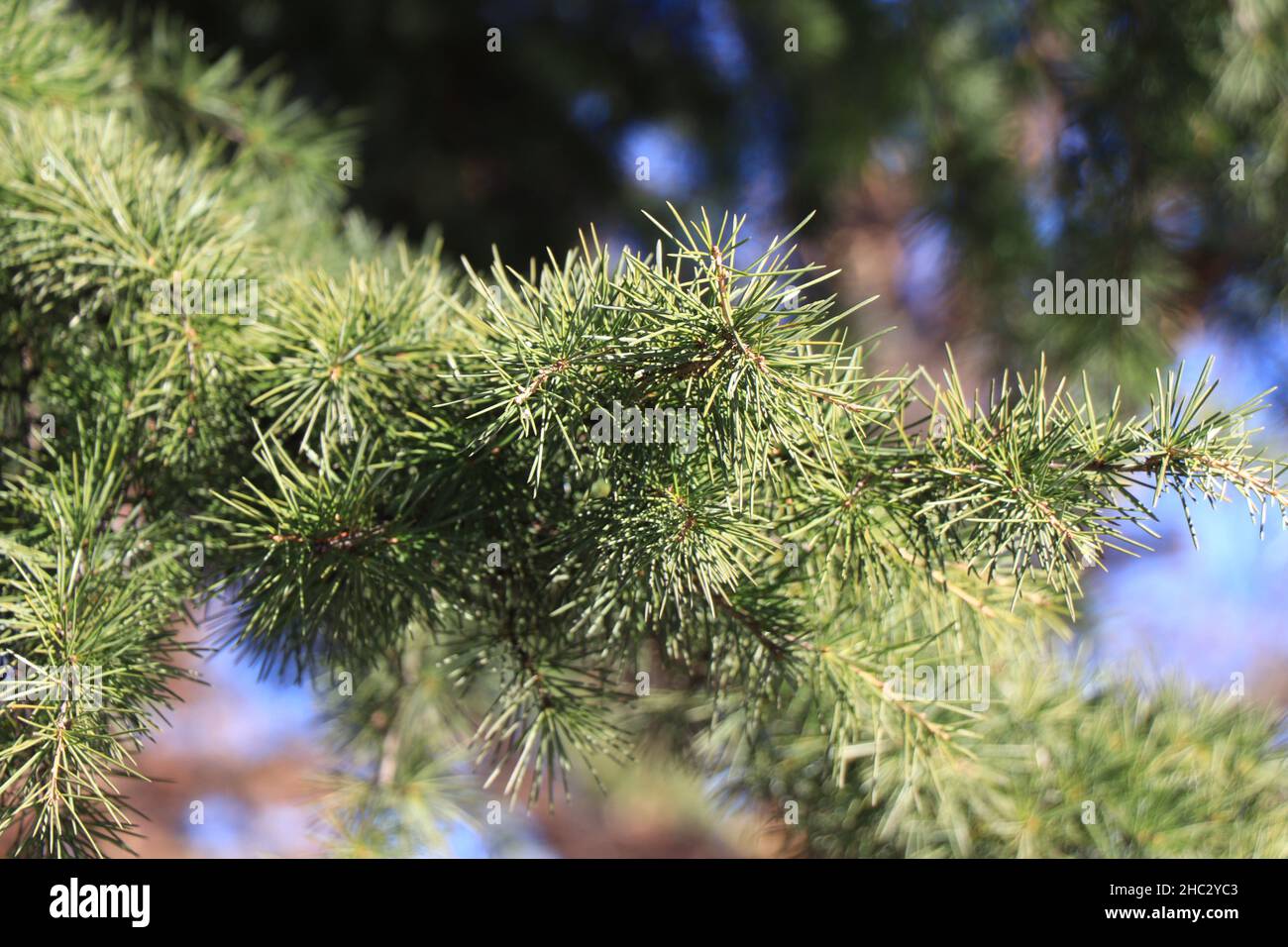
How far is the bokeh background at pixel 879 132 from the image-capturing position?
3.08ft

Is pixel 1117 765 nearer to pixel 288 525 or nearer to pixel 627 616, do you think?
pixel 627 616

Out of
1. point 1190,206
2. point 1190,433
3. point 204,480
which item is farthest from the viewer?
point 1190,206

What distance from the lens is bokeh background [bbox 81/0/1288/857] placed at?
0.94m

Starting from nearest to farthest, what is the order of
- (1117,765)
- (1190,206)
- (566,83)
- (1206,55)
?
(1117,765) < (1206,55) < (566,83) < (1190,206)

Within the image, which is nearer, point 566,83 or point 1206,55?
point 1206,55

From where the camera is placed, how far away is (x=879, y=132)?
121 centimetres

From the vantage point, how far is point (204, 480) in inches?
18.5
